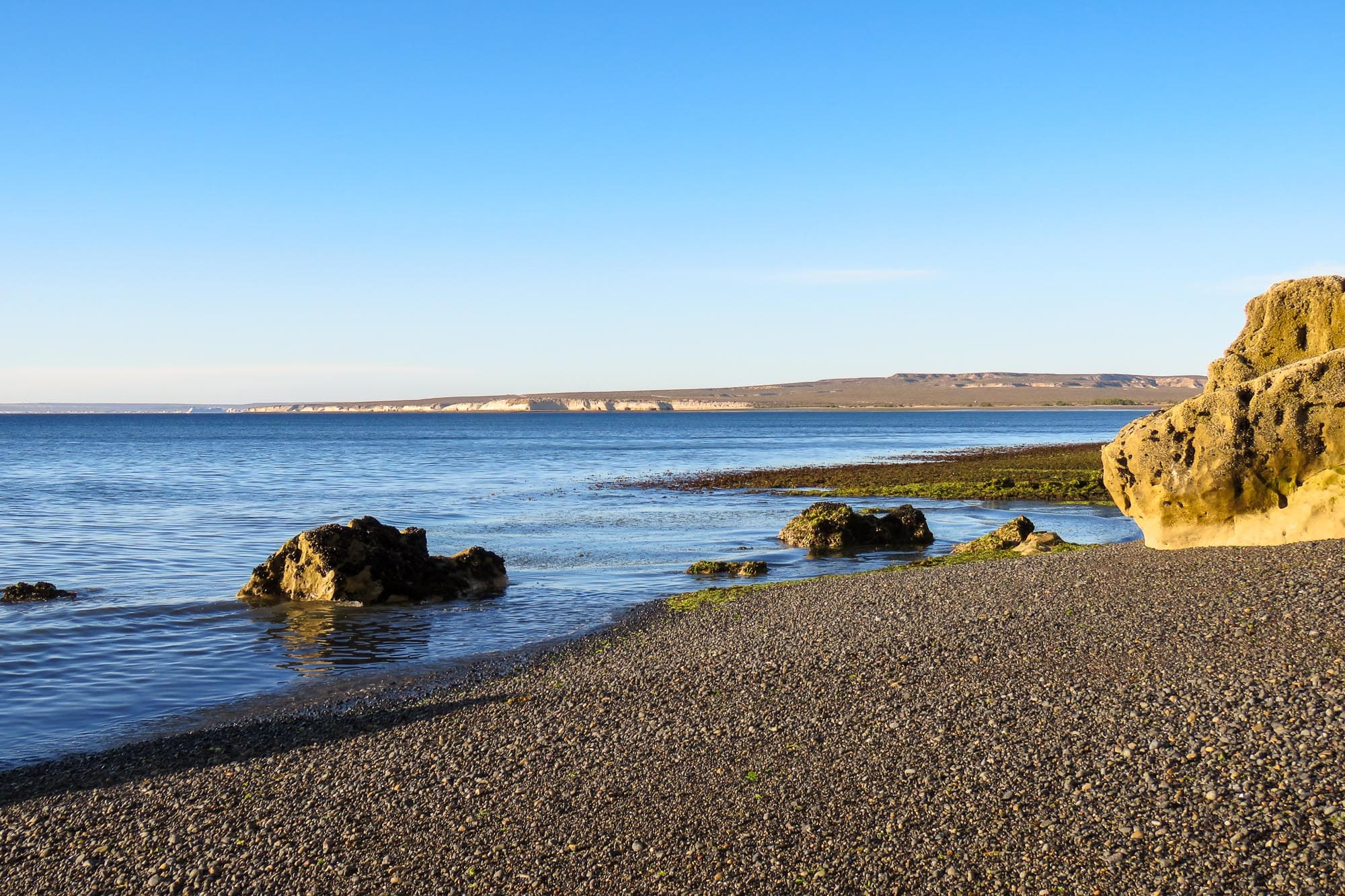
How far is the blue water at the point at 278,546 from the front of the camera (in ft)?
54.9

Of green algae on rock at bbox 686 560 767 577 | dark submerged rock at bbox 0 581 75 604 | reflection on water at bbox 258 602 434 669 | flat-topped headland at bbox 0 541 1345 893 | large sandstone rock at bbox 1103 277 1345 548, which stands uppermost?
large sandstone rock at bbox 1103 277 1345 548

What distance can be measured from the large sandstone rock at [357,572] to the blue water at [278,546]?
0.75m

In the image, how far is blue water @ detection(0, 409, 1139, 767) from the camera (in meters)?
16.7

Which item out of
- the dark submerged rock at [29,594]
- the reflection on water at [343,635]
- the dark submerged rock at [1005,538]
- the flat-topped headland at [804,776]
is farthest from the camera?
the dark submerged rock at [1005,538]

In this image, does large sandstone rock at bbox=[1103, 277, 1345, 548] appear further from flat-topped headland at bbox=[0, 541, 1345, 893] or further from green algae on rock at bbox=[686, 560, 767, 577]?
green algae on rock at bbox=[686, 560, 767, 577]

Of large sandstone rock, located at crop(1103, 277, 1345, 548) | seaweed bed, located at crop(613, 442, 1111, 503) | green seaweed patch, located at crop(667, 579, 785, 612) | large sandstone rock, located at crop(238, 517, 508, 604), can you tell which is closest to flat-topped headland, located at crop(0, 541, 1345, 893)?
large sandstone rock, located at crop(1103, 277, 1345, 548)

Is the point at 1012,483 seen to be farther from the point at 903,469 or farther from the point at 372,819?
the point at 372,819

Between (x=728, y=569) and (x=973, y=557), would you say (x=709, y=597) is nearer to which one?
(x=728, y=569)

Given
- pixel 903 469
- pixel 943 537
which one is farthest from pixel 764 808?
pixel 903 469

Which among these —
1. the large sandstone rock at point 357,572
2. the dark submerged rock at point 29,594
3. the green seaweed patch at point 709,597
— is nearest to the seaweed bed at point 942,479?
the green seaweed patch at point 709,597

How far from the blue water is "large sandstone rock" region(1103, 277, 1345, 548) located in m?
8.26

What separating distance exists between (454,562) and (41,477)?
187 feet

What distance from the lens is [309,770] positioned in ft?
36.7

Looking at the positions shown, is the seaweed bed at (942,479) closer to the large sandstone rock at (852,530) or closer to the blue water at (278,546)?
the blue water at (278,546)
